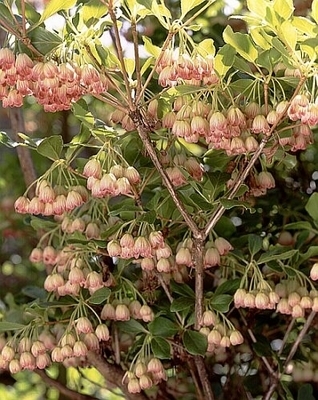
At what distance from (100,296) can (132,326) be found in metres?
0.10

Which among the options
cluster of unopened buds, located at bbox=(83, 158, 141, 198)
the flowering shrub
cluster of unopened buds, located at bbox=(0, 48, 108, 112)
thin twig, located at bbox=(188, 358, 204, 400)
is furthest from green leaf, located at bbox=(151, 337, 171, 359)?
cluster of unopened buds, located at bbox=(0, 48, 108, 112)

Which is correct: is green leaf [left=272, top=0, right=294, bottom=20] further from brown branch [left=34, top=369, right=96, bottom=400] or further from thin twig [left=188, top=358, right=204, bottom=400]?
brown branch [left=34, top=369, right=96, bottom=400]

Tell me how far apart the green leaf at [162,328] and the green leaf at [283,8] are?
383mm

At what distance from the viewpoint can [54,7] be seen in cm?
62

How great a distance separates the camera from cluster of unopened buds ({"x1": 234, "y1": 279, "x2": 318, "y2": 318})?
0.78 meters

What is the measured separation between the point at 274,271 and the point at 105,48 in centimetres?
34

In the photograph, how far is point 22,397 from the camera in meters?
1.52

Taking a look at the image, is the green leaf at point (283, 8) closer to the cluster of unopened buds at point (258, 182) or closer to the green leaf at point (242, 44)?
the green leaf at point (242, 44)

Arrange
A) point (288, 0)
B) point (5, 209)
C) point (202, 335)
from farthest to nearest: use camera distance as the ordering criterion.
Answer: point (5, 209)
point (202, 335)
point (288, 0)

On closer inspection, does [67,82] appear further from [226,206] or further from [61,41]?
[226,206]

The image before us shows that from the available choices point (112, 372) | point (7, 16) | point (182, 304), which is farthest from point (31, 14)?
point (112, 372)

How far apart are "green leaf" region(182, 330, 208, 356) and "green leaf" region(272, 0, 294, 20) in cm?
37

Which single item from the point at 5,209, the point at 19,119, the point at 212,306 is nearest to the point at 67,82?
the point at 212,306

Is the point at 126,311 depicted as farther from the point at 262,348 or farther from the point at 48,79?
the point at 48,79
